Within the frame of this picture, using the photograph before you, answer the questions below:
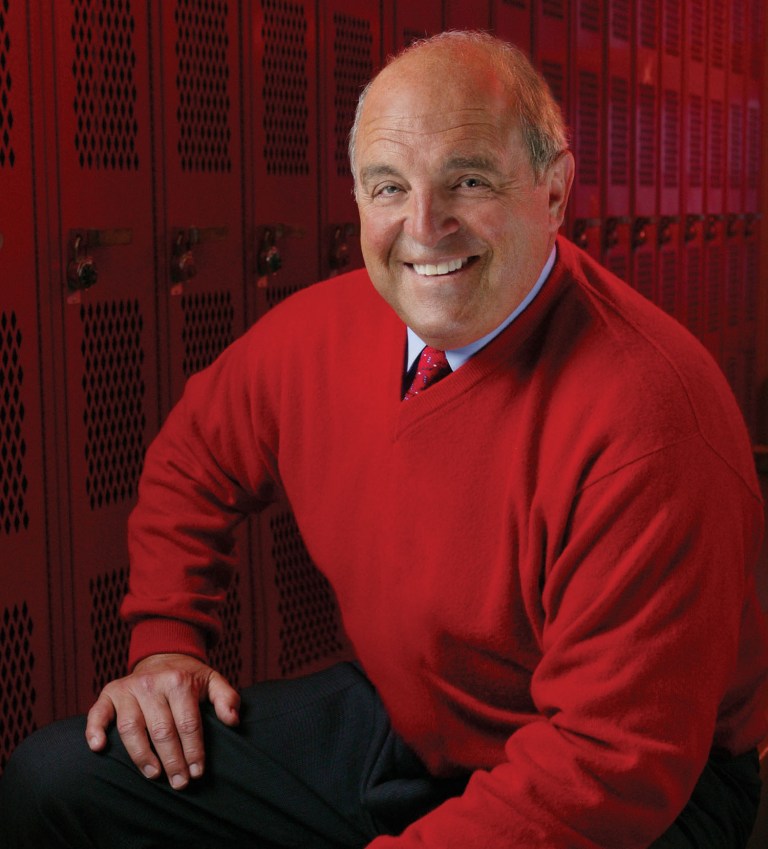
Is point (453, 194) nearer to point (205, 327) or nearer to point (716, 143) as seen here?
point (205, 327)

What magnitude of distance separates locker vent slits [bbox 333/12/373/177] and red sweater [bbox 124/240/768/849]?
1.39 meters

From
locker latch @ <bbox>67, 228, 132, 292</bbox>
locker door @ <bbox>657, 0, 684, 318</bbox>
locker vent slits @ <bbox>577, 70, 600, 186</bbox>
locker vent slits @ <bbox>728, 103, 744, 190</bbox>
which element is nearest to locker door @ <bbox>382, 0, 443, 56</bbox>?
locker vent slits @ <bbox>577, 70, 600, 186</bbox>

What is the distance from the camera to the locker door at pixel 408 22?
11.0 ft

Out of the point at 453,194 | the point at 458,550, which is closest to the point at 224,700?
the point at 458,550

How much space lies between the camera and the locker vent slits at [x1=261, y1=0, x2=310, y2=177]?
2947 mm

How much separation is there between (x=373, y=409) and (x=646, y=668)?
56 centimetres

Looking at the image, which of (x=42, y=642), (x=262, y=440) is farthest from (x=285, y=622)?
(x=262, y=440)

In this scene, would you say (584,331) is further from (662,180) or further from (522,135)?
(662,180)

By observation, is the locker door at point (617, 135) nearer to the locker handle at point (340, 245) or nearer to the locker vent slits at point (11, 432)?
the locker handle at point (340, 245)

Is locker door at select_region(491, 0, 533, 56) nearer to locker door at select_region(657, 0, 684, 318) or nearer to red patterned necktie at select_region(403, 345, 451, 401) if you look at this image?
locker door at select_region(657, 0, 684, 318)

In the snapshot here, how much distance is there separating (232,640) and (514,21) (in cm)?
226

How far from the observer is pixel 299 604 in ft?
10.6

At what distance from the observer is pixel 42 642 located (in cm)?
247

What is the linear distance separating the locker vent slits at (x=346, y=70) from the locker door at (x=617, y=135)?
166 cm
